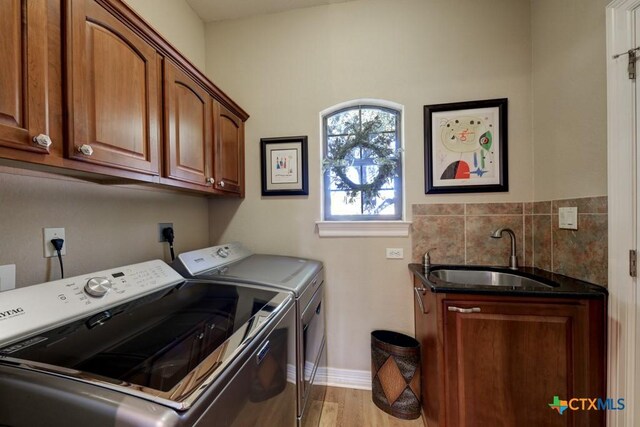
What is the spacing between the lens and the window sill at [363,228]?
6.23 ft

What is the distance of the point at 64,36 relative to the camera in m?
0.81

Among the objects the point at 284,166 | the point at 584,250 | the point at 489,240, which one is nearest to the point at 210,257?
the point at 284,166

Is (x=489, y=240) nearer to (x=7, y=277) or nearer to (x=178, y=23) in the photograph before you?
(x=7, y=277)

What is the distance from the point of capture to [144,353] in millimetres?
696

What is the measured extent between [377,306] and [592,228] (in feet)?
4.29

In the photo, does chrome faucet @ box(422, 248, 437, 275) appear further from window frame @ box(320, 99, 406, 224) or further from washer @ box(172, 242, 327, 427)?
washer @ box(172, 242, 327, 427)

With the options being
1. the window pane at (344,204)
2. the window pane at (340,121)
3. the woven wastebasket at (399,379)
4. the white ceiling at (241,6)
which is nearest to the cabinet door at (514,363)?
the woven wastebasket at (399,379)

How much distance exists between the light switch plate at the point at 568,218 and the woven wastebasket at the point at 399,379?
1.13 metres

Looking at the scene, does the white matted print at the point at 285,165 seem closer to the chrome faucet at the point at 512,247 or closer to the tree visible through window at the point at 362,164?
the tree visible through window at the point at 362,164

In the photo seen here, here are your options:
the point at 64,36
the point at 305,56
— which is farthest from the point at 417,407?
the point at 305,56

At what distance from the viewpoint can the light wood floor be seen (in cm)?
160

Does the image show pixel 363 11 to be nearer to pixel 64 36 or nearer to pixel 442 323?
pixel 64 36

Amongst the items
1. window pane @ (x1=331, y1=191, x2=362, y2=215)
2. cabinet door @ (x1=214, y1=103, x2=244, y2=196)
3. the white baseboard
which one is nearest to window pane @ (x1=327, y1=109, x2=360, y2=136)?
window pane @ (x1=331, y1=191, x2=362, y2=215)

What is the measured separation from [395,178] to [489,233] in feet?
2.50
